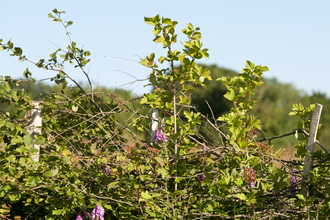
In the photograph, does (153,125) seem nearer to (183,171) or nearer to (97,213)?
(183,171)

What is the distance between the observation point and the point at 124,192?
8.55ft

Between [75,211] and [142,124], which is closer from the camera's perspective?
[75,211]

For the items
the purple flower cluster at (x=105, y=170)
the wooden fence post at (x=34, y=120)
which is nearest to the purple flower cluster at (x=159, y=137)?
the purple flower cluster at (x=105, y=170)

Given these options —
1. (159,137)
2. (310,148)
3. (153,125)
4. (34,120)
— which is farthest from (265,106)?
(34,120)

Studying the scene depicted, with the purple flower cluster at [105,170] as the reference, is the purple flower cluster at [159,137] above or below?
above

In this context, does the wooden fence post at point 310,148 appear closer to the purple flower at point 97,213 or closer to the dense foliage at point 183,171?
the dense foliage at point 183,171

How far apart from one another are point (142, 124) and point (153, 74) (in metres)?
0.68

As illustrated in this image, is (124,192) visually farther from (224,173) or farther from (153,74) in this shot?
(153,74)

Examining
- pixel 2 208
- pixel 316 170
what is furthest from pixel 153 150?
pixel 2 208

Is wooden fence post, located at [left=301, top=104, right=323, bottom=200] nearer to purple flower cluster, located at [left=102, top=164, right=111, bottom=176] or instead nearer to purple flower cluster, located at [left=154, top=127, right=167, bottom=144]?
purple flower cluster, located at [left=154, top=127, right=167, bottom=144]

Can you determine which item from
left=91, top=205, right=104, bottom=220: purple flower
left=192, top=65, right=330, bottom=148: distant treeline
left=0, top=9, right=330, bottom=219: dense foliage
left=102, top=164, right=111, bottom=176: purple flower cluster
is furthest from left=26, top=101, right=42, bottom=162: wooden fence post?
left=192, top=65, right=330, bottom=148: distant treeline

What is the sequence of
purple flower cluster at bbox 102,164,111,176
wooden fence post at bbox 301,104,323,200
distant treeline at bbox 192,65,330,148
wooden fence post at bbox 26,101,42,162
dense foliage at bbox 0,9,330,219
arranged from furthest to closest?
distant treeline at bbox 192,65,330,148 < wooden fence post at bbox 26,101,42,162 < purple flower cluster at bbox 102,164,111,176 < wooden fence post at bbox 301,104,323,200 < dense foliage at bbox 0,9,330,219

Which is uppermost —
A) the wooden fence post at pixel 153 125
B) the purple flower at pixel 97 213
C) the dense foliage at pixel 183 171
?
the wooden fence post at pixel 153 125

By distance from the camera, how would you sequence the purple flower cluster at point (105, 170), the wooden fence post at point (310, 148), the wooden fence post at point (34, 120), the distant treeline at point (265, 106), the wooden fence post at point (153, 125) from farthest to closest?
1. the distant treeline at point (265, 106)
2. the wooden fence post at point (34, 120)
3. the wooden fence post at point (153, 125)
4. the purple flower cluster at point (105, 170)
5. the wooden fence post at point (310, 148)
